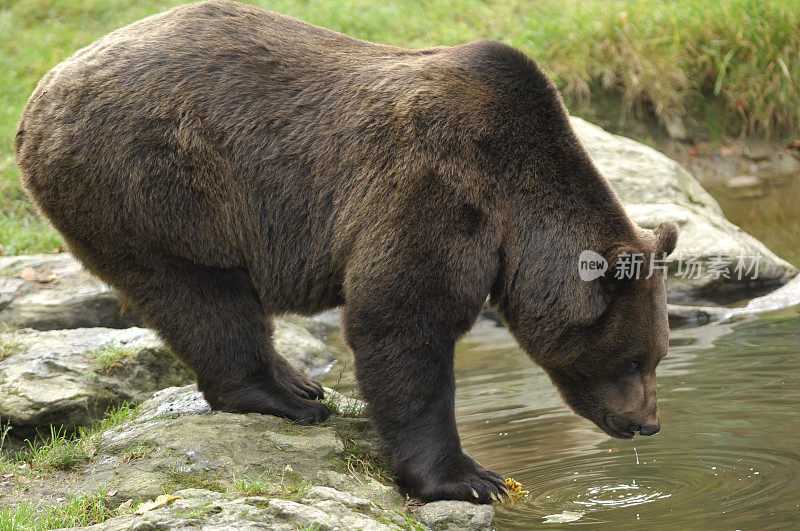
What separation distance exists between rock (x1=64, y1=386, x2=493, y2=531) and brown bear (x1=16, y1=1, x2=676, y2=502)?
0.23 m

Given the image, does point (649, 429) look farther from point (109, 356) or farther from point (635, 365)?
point (109, 356)

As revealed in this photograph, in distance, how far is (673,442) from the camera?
5.57m

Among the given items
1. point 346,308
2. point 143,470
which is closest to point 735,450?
point 346,308

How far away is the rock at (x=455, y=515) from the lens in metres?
4.49

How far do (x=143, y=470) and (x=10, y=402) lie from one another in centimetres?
154

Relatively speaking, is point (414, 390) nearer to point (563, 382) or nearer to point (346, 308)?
point (346, 308)

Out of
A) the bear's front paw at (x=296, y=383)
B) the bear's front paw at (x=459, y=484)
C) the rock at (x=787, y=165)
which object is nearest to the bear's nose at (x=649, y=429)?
the bear's front paw at (x=459, y=484)

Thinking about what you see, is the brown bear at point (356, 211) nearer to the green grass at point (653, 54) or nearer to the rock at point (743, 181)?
the green grass at point (653, 54)

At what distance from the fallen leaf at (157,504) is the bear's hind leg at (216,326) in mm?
1185

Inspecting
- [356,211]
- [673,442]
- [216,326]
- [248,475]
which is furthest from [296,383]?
[673,442]

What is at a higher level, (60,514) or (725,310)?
(60,514)

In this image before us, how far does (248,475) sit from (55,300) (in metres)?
3.68

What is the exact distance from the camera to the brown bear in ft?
15.5

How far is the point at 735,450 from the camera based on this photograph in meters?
5.35
